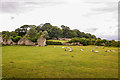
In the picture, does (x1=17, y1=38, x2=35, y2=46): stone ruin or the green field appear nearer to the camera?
the green field

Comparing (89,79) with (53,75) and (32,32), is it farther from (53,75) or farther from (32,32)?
(32,32)

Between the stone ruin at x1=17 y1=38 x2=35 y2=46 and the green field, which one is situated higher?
the stone ruin at x1=17 y1=38 x2=35 y2=46

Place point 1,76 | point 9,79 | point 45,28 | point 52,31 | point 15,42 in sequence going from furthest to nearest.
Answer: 1. point 45,28
2. point 52,31
3. point 15,42
4. point 1,76
5. point 9,79

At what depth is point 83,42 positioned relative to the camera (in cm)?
1861

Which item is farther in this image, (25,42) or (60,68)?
(25,42)

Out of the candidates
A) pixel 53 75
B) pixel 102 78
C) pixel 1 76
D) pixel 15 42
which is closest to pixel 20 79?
pixel 1 76

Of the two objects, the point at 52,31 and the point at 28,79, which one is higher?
the point at 52,31

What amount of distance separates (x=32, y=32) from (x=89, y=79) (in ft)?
100.0

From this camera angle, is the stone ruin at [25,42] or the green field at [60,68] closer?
the green field at [60,68]

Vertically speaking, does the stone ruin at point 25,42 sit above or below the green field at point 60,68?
above

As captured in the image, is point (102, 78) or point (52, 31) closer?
point (102, 78)

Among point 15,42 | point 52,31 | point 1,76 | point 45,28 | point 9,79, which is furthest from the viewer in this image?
point 45,28

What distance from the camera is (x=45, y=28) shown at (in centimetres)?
4116

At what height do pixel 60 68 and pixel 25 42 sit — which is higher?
pixel 25 42
